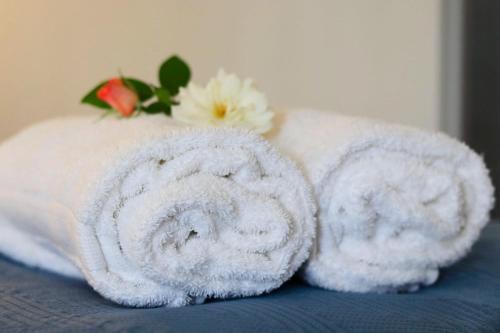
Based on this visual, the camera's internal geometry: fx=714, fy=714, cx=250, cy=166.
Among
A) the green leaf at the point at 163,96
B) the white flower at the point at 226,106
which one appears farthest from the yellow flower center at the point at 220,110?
the green leaf at the point at 163,96

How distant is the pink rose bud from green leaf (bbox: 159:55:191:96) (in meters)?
0.07

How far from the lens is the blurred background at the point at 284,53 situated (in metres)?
1.64

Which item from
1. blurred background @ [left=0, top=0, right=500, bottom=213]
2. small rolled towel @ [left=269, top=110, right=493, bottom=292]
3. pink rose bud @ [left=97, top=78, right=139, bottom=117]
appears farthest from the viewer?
blurred background @ [left=0, top=0, right=500, bottom=213]

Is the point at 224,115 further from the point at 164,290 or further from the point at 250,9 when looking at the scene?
the point at 250,9

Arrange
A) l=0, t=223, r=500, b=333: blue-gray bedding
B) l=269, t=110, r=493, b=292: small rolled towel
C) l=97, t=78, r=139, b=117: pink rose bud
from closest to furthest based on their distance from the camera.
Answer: l=0, t=223, r=500, b=333: blue-gray bedding → l=269, t=110, r=493, b=292: small rolled towel → l=97, t=78, r=139, b=117: pink rose bud

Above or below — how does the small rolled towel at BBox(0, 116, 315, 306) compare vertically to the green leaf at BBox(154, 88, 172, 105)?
below

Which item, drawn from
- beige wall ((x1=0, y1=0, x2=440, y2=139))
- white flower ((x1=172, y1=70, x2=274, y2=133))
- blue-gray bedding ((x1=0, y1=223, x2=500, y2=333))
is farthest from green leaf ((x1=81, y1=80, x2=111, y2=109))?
beige wall ((x1=0, y1=0, x2=440, y2=139))

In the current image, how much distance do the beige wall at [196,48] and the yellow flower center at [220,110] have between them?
0.95 m

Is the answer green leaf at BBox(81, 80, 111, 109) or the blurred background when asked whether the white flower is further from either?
the blurred background

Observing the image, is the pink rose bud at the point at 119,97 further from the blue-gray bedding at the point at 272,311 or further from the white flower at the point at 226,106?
the blue-gray bedding at the point at 272,311

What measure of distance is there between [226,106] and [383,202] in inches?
8.1

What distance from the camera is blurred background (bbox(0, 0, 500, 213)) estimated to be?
1.64 metres

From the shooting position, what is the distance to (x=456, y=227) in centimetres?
72

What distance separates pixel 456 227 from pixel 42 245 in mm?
442
